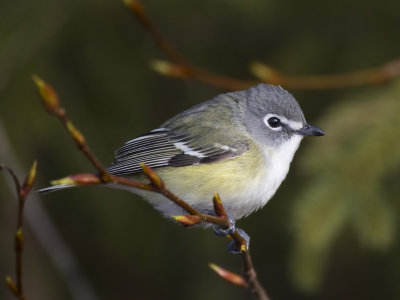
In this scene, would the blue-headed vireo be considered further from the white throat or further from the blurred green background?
the blurred green background

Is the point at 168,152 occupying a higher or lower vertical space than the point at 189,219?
higher

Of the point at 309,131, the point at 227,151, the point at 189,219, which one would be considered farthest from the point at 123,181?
the point at 309,131

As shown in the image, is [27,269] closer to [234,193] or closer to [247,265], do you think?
[234,193]

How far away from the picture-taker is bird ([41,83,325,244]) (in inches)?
119

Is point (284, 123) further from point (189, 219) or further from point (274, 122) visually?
point (189, 219)

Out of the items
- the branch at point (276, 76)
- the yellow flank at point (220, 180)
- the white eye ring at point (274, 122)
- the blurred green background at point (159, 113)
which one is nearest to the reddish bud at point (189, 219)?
the yellow flank at point (220, 180)

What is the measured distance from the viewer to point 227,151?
3158 millimetres

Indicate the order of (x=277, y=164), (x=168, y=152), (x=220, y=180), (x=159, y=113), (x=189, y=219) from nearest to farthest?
(x=189, y=219) < (x=220, y=180) < (x=277, y=164) < (x=168, y=152) < (x=159, y=113)

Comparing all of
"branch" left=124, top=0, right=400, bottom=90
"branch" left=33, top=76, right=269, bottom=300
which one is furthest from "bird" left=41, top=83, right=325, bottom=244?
"branch" left=33, top=76, right=269, bottom=300

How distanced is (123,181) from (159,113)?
2.98 metres

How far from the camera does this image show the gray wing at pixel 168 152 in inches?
125

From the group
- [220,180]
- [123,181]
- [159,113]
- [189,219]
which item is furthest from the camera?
[159,113]

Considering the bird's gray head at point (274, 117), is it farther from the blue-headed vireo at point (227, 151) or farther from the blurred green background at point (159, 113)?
the blurred green background at point (159, 113)

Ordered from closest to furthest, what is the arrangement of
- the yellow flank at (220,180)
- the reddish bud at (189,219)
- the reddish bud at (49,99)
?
the reddish bud at (49,99) < the reddish bud at (189,219) < the yellow flank at (220,180)
